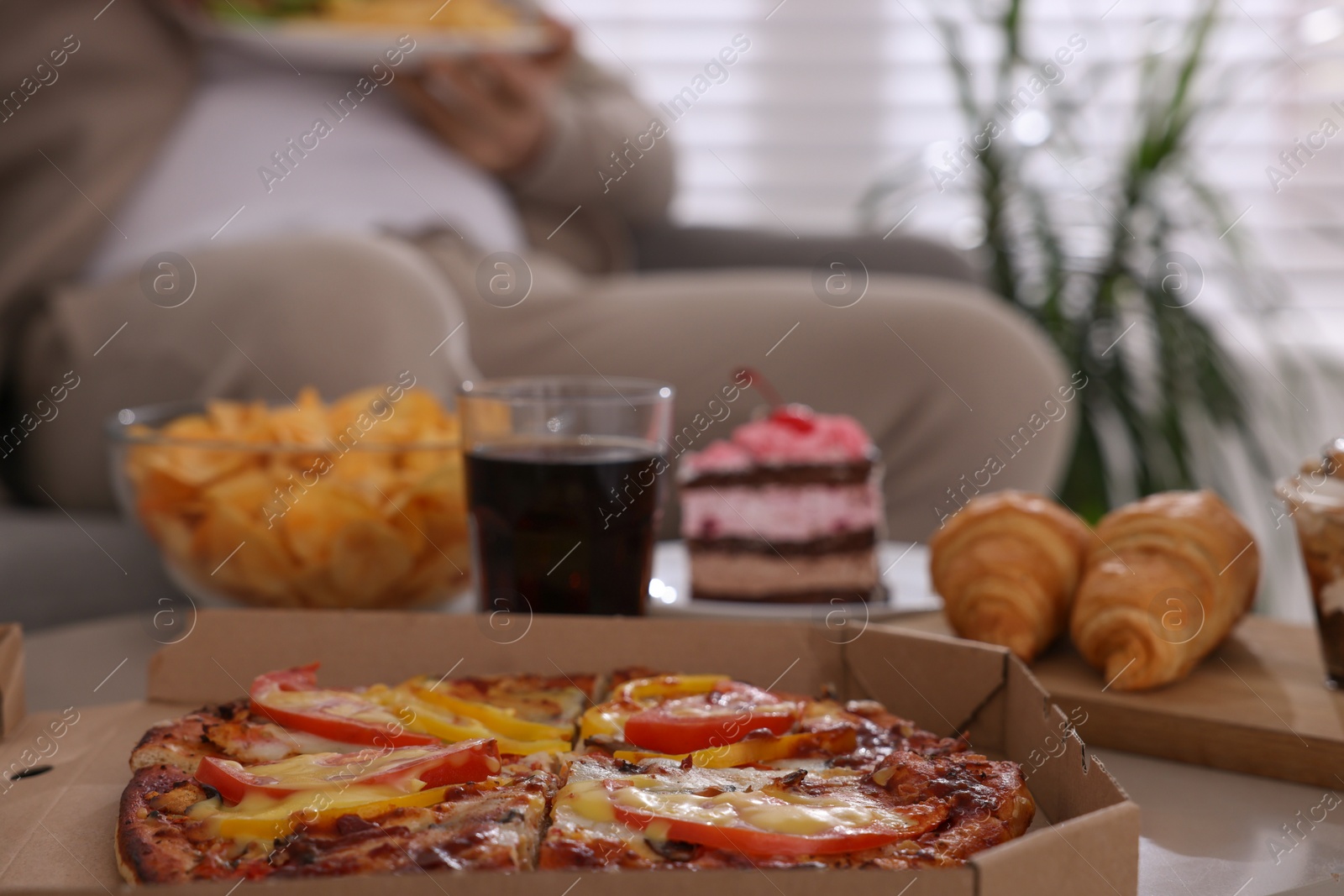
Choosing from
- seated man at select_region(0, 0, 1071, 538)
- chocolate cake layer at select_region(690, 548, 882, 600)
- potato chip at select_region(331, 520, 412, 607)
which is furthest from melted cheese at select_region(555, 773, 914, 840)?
seated man at select_region(0, 0, 1071, 538)

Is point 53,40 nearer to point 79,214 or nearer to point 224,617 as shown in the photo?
point 79,214

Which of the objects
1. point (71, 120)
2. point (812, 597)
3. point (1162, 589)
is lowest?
point (812, 597)

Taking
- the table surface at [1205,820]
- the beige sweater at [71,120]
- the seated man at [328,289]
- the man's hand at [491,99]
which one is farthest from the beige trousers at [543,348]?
the table surface at [1205,820]

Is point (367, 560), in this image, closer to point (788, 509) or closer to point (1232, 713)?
point (788, 509)

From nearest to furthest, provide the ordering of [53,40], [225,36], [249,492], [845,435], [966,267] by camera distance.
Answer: [249,492] → [845,435] → [53,40] → [225,36] → [966,267]

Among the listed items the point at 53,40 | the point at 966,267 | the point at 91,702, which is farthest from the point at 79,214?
the point at 966,267

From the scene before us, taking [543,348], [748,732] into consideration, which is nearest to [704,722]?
[748,732]

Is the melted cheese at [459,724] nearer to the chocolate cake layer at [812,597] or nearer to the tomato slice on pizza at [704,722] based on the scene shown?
the tomato slice on pizza at [704,722]
